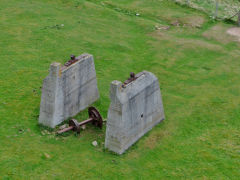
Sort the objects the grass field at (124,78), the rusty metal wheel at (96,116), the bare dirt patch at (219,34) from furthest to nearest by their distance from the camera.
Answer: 1. the bare dirt patch at (219,34)
2. the rusty metal wheel at (96,116)
3. the grass field at (124,78)

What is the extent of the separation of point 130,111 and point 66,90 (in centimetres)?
324

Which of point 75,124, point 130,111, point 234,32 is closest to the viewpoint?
point 130,111

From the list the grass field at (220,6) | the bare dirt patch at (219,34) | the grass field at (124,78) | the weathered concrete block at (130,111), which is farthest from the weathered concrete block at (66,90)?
the grass field at (220,6)

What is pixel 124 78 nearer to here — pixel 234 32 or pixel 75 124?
pixel 75 124

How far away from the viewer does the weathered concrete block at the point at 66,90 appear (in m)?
15.3

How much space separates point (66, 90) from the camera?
15969 mm

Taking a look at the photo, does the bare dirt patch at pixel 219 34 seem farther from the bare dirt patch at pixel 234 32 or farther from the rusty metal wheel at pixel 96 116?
the rusty metal wheel at pixel 96 116

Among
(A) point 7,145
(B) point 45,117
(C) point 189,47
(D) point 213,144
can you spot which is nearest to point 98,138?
(B) point 45,117

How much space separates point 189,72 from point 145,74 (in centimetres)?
764

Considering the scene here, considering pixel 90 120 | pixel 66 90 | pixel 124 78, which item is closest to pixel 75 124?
pixel 90 120

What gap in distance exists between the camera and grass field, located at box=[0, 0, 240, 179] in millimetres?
14320

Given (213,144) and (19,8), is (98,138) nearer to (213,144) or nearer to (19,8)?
(213,144)

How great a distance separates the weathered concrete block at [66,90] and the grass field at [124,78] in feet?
2.11

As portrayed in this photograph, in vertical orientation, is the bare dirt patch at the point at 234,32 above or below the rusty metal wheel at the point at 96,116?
above
